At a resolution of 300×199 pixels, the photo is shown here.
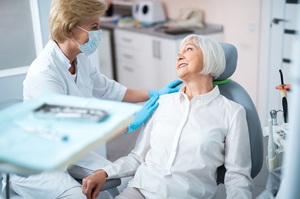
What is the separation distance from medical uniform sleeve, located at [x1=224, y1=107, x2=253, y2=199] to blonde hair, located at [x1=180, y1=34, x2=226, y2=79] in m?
0.21

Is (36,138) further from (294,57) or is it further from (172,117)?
(172,117)

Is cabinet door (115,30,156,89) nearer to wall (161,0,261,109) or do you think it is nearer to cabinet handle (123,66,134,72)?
cabinet handle (123,66,134,72)

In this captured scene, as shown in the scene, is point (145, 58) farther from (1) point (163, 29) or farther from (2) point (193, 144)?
(2) point (193, 144)

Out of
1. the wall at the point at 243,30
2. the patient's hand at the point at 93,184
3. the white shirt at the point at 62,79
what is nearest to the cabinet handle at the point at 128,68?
the wall at the point at 243,30

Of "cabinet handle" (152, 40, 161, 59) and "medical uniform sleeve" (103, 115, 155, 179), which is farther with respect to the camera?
"cabinet handle" (152, 40, 161, 59)

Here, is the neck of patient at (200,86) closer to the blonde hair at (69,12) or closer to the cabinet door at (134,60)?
the blonde hair at (69,12)

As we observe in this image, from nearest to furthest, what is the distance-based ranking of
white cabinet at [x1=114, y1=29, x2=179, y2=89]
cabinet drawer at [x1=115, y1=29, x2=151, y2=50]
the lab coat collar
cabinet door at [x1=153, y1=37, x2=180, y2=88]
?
the lab coat collar
cabinet door at [x1=153, y1=37, x2=180, y2=88]
white cabinet at [x1=114, y1=29, x2=179, y2=89]
cabinet drawer at [x1=115, y1=29, x2=151, y2=50]

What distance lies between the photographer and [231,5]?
3600mm

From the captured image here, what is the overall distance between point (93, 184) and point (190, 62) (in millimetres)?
654

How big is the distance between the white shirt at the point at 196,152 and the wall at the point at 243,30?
1921 millimetres

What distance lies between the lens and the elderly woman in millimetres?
1625

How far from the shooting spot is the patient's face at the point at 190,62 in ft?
5.41

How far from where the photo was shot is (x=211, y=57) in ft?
5.38

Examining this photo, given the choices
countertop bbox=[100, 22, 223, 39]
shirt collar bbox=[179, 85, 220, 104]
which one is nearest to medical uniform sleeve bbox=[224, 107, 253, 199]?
shirt collar bbox=[179, 85, 220, 104]
